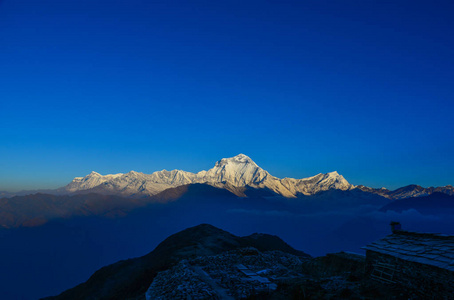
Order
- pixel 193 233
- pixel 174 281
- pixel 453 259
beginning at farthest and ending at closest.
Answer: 1. pixel 193 233
2. pixel 174 281
3. pixel 453 259

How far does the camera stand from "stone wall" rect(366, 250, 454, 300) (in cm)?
1991

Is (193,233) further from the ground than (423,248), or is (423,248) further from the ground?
(423,248)

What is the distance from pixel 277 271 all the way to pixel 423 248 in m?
20.1

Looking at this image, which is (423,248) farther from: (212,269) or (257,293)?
(212,269)

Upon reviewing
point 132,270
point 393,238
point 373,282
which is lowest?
point 132,270

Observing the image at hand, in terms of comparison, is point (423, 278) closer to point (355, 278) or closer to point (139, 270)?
point (355, 278)

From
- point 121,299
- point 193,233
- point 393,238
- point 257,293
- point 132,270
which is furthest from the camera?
point 193,233

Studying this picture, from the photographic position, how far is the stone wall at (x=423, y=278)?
19906 millimetres

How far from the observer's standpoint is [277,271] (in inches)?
1522

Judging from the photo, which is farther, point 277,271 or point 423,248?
point 277,271

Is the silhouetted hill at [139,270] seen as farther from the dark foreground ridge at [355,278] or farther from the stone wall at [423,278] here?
the stone wall at [423,278]

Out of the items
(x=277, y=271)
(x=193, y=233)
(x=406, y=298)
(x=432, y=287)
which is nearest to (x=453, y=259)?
(x=432, y=287)

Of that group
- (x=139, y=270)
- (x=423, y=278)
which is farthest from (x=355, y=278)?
(x=139, y=270)

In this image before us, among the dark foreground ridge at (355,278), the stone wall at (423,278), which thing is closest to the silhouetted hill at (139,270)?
the dark foreground ridge at (355,278)
